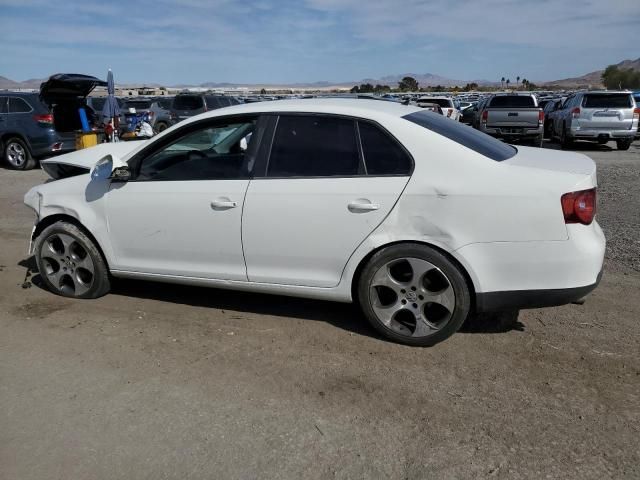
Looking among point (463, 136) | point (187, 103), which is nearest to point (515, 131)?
point (187, 103)

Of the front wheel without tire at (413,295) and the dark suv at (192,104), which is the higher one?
the dark suv at (192,104)

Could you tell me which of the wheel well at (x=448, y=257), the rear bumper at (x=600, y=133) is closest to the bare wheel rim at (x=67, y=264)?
the wheel well at (x=448, y=257)

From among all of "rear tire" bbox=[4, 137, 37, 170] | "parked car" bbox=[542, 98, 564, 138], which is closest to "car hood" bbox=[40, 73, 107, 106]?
"rear tire" bbox=[4, 137, 37, 170]

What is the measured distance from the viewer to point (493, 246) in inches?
140

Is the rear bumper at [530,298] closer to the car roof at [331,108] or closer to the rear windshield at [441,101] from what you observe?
the car roof at [331,108]

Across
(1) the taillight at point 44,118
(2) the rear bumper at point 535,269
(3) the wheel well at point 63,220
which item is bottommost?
(2) the rear bumper at point 535,269

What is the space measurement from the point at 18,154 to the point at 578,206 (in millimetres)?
13062

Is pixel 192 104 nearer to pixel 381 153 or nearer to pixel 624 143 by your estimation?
pixel 624 143

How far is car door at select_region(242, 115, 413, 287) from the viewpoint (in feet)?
12.3

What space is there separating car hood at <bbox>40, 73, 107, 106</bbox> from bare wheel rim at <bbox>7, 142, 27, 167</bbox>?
4.05 feet

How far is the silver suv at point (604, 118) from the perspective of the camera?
52.3 feet

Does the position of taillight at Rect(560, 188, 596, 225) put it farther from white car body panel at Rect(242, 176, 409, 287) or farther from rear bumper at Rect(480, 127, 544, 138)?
rear bumper at Rect(480, 127, 544, 138)

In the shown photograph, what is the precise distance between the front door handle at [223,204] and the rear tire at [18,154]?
428 inches

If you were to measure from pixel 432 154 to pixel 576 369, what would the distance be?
5.32ft
